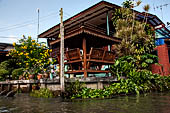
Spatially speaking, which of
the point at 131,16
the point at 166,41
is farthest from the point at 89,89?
the point at 166,41

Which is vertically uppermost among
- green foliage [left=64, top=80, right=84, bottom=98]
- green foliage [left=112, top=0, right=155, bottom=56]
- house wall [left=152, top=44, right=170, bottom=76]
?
green foliage [left=112, top=0, right=155, bottom=56]

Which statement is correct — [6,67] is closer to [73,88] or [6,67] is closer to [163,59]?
[73,88]

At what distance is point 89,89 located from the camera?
20.2ft

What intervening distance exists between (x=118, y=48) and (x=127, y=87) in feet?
16.4

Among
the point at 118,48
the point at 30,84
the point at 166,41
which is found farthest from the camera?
the point at 166,41

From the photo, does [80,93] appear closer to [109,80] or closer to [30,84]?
[109,80]

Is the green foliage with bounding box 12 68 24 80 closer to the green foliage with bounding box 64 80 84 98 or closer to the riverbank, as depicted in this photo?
the riverbank

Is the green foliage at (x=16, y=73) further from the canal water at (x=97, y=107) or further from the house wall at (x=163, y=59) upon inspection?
the house wall at (x=163, y=59)

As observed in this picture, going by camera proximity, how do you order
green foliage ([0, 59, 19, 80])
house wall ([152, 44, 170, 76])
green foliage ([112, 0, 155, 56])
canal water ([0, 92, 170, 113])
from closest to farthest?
canal water ([0, 92, 170, 113]), green foliage ([112, 0, 155, 56]), green foliage ([0, 59, 19, 80]), house wall ([152, 44, 170, 76])

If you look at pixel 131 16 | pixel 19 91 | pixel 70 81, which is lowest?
pixel 19 91


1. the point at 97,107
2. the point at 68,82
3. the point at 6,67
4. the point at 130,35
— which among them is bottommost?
the point at 97,107

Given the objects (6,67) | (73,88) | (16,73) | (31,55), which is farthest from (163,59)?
(6,67)

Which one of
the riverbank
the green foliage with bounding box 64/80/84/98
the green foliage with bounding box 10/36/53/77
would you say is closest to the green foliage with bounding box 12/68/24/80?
the green foliage with bounding box 10/36/53/77

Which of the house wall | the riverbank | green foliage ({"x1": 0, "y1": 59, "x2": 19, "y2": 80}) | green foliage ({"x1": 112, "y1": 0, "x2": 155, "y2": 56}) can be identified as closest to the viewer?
the riverbank
